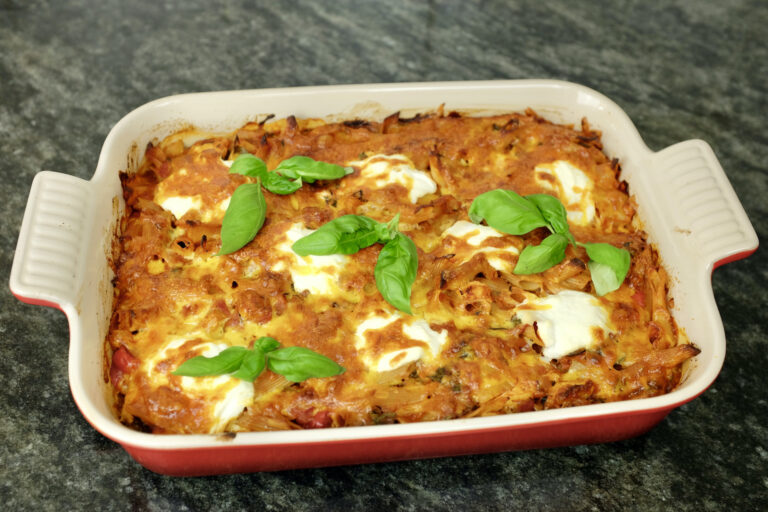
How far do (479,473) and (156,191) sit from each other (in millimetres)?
1540

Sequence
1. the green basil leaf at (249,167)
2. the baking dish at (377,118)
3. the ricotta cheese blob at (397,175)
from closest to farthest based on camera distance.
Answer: the baking dish at (377,118)
the green basil leaf at (249,167)
the ricotta cheese blob at (397,175)

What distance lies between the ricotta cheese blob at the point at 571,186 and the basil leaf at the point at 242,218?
1.07m

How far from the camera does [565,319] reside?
2434mm

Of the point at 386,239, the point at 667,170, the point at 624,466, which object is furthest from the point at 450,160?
the point at 624,466

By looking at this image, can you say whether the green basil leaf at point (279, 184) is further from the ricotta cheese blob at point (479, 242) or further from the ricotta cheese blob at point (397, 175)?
the ricotta cheese blob at point (479, 242)

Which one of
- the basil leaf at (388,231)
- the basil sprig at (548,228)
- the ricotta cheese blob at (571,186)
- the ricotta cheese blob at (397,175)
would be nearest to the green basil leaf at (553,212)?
the basil sprig at (548,228)

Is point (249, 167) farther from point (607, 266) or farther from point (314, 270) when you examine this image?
point (607, 266)

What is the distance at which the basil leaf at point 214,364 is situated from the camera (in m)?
2.12

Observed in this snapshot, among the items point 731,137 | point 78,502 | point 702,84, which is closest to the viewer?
point 78,502

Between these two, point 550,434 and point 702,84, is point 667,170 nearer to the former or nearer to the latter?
point 550,434

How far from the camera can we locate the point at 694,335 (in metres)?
2.46

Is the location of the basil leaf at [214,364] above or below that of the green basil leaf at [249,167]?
below

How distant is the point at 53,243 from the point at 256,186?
0.68 meters

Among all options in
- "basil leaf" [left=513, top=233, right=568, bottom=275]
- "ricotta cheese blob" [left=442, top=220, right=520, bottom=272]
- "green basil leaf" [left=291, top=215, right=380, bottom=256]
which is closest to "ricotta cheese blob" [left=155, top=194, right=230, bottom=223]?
"green basil leaf" [left=291, top=215, right=380, bottom=256]
